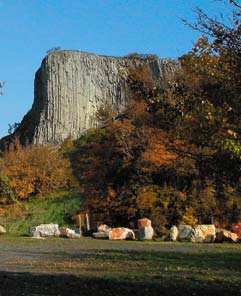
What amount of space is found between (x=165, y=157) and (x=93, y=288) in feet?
85.3

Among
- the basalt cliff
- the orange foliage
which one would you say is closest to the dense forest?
the orange foliage

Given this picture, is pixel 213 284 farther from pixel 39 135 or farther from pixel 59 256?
pixel 39 135

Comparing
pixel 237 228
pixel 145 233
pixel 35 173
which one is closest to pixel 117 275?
pixel 145 233

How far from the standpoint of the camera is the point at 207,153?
9.30 meters

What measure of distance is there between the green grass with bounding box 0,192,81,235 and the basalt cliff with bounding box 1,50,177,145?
36.0 m

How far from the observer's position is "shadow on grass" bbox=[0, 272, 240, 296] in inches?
384

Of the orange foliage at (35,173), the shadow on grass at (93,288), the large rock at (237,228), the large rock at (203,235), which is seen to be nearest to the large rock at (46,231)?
the large rock at (203,235)

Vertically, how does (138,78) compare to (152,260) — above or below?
above

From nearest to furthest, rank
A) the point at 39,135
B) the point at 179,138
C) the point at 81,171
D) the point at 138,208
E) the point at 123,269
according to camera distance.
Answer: the point at 179,138 < the point at 123,269 < the point at 138,208 < the point at 81,171 < the point at 39,135

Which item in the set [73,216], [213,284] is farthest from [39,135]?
[213,284]

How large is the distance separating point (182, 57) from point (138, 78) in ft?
2.65

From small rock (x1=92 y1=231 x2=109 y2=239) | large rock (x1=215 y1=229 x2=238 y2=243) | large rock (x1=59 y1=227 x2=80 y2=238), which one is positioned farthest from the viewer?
large rock (x1=59 y1=227 x2=80 y2=238)

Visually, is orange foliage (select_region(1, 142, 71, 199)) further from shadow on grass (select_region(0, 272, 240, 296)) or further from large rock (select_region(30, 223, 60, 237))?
shadow on grass (select_region(0, 272, 240, 296))

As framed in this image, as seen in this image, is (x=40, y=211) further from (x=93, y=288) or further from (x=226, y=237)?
(x=93, y=288)
